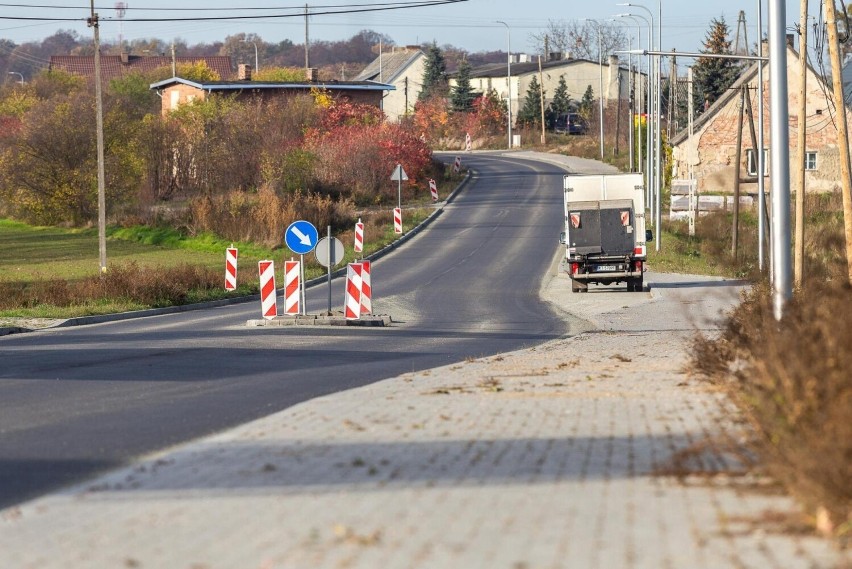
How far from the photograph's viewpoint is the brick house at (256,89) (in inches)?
3204

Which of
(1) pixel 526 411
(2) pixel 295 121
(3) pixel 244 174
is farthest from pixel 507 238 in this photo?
(1) pixel 526 411

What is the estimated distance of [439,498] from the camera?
21.6ft

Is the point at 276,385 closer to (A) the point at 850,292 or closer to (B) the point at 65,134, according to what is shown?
(A) the point at 850,292

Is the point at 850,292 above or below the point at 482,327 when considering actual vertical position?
above

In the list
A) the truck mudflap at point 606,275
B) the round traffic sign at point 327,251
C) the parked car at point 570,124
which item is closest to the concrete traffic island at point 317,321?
the round traffic sign at point 327,251

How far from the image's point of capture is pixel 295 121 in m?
75.6

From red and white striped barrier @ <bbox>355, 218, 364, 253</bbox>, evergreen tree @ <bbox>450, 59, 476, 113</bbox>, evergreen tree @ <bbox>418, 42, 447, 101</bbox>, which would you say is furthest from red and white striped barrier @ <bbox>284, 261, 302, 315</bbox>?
evergreen tree @ <bbox>418, 42, 447, 101</bbox>

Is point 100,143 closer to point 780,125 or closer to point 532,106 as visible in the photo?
point 780,125

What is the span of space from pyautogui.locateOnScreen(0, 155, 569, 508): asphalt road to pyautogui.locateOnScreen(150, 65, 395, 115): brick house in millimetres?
45245

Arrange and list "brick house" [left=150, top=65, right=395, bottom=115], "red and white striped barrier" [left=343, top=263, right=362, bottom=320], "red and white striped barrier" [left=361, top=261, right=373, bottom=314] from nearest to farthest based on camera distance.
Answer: "red and white striped barrier" [left=343, top=263, right=362, bottom=320], "red and white striped barrier" [left=361, top=261, right=373, bottom=314], "brick house" [left=150, top=65, right=395, bottom=115]

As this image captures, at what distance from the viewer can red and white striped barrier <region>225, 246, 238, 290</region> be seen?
33.0 metres

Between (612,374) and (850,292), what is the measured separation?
5.85 m

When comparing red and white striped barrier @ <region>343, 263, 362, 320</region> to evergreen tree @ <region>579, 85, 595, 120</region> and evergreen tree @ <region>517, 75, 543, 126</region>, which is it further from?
evergreen tree @ <region>579, 85, 595, 120</region>

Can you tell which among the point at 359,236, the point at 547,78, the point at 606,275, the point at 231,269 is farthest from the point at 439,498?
the point at 547,78
